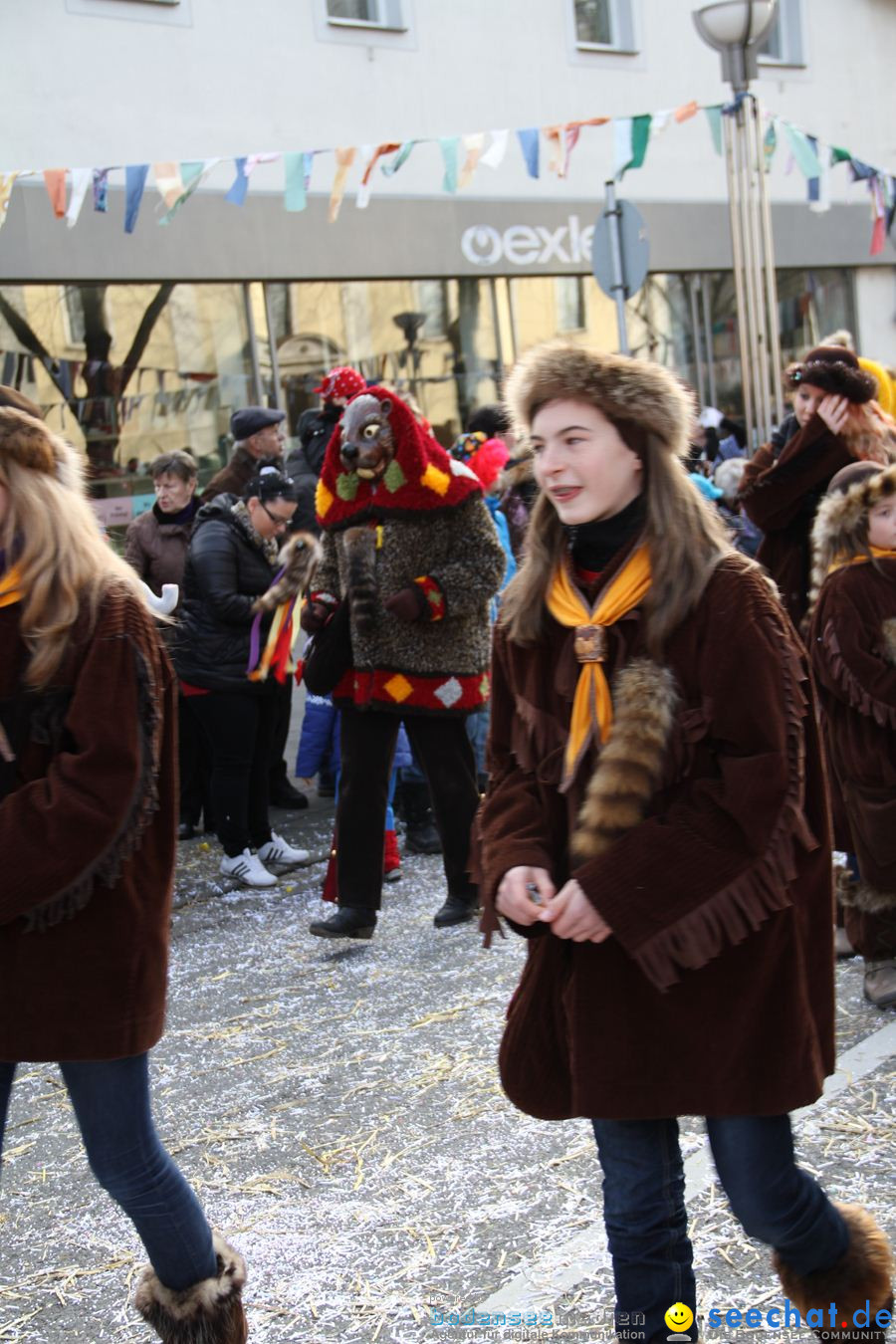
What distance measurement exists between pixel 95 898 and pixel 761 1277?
1663 millimetres

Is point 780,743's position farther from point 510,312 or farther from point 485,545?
point 510,312

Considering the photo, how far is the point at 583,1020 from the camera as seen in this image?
2557 mm

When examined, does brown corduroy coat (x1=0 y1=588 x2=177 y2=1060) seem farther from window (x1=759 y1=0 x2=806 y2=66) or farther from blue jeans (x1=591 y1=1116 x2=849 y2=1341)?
window (x1=759 y1=0 x2=806 y2=66)

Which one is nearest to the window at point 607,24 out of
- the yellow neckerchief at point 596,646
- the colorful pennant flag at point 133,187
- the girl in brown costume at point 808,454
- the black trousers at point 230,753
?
the colorful pennant flag at point 133,187

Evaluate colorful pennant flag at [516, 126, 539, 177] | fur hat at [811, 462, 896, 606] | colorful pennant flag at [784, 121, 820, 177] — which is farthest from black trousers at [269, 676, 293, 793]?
colorful pennant flag at [784, 121, 820, 177]

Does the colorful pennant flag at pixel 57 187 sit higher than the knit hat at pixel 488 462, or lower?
higher

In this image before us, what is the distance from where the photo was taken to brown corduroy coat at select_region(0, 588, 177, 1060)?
2639 millimetres

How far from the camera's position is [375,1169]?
3.96 meters

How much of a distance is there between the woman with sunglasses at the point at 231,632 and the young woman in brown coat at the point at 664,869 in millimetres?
4514

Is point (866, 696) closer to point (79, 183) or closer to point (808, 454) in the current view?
point (808, 454)

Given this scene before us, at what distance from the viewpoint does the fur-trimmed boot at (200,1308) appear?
2.84 meters

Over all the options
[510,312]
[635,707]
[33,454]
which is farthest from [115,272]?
[635,707]

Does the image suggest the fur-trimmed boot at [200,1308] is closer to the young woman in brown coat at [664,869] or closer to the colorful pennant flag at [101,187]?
the young woman in brown coat at [664,869]

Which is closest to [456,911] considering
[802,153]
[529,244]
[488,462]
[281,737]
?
[281,737]
